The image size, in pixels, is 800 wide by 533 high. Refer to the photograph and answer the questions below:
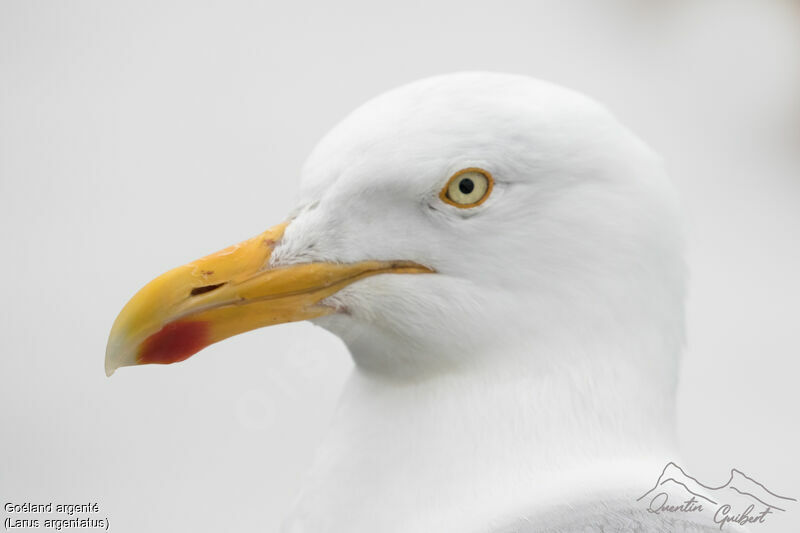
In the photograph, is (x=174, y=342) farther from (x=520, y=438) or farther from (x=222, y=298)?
(x=520, y=438)

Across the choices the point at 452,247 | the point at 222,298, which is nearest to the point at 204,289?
the point at 222,298

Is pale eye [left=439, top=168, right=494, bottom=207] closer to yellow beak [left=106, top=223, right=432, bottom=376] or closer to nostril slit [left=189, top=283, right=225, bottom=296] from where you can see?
yellow beak [left=106, top=223, right=432, bottom=376]

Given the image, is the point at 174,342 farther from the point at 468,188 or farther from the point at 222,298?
the point at 468,188

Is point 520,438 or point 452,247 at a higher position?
point 452,247

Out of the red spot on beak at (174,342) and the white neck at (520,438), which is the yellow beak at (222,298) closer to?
the red spot on beak at (174,342)

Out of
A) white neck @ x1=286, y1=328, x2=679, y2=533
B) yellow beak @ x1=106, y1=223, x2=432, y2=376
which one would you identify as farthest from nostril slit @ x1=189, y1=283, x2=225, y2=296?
white neck @ x1=286, y1=328, x2=679, y2=533

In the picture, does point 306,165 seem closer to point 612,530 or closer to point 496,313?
point 496,313
